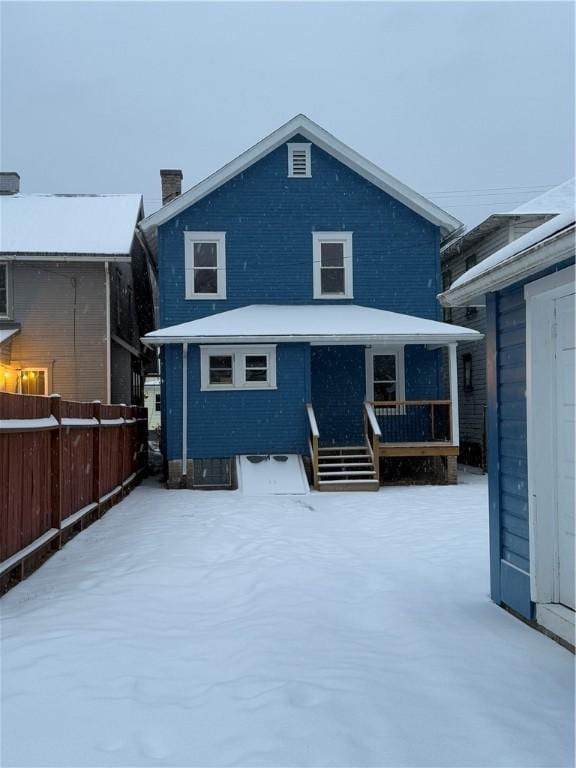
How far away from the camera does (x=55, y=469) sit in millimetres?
7289

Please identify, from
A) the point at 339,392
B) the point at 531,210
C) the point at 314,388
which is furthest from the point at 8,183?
the point at 531,210

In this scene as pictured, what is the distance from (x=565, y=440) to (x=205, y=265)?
41.9ft

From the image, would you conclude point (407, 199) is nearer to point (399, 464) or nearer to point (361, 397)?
point (361, 397)

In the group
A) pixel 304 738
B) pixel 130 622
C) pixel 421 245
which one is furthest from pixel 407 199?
pixel 304 738

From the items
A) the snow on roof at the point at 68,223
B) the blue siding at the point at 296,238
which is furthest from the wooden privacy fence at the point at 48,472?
the snow on roof at the point at 68,223

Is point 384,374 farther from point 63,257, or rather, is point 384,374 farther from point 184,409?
point 63,257

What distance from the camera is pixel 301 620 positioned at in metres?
5.07

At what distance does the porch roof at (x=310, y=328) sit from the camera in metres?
14.3

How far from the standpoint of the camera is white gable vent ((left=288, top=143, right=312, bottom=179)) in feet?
54.7

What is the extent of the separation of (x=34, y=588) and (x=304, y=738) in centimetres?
356

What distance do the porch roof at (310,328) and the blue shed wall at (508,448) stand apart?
28.3ft

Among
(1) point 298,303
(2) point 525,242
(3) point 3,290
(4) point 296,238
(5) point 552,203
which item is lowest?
(2) point 525,242

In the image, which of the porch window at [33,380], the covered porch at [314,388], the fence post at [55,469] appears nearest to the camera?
the fence post at [55,469]

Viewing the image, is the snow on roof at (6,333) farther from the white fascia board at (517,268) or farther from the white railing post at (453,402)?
the white fascia board at (517,268)
